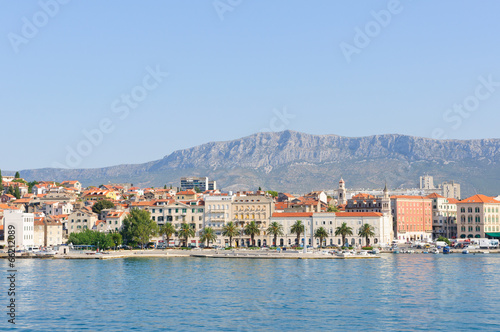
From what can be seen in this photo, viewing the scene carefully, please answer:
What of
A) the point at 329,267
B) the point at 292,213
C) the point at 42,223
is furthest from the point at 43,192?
the point at 329,267

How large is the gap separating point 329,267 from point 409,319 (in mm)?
36224

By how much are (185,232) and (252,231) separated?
35.0ft

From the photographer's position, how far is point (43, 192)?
180 metres

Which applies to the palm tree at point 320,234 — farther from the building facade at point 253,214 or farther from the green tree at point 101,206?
the green tree at point 101,206

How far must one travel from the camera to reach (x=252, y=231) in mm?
113062

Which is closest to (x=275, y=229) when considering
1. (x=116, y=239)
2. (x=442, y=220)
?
(x=116, y=239)

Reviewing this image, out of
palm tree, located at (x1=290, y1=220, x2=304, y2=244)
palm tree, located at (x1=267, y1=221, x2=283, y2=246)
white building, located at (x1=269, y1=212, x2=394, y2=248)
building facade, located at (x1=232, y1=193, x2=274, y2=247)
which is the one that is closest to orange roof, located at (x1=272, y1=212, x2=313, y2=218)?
white building, located at (x1=269, y1=212, x2=394, y2=248)

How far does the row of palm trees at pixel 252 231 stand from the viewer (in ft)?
367

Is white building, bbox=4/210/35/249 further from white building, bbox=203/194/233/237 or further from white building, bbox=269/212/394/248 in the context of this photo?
white building, bbox=269/212/394/248

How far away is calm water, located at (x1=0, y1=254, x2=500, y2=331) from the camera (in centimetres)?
4022

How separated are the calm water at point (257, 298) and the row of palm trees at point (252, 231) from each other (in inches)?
1355

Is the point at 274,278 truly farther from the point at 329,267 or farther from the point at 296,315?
the point at 296,315

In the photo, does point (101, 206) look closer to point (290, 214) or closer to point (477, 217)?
point (290, 214)

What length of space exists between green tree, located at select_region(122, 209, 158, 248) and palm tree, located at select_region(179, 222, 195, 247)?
4.20m
